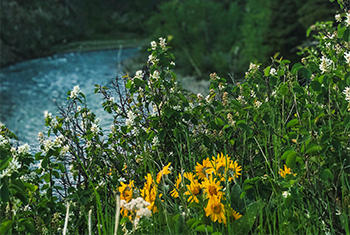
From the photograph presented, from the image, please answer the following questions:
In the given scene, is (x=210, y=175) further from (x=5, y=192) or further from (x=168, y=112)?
(x=5, y=192)

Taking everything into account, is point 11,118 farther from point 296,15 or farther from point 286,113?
point 286,113

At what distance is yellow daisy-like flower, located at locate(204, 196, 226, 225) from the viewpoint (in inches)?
54.0

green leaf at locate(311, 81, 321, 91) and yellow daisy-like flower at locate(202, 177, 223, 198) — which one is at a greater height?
green leaf at locate(311, 81, 321, 91)

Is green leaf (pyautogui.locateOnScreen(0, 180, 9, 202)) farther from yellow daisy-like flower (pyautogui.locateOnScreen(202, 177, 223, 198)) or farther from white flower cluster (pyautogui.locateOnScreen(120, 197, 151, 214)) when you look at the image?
yellow daisy-like flower (pyautogui.locateOnScreen(202, 177, 223, 198))

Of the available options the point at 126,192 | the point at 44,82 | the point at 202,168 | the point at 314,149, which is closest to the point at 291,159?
the point at 314,149

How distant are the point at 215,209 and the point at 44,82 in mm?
8956

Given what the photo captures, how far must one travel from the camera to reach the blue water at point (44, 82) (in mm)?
7289

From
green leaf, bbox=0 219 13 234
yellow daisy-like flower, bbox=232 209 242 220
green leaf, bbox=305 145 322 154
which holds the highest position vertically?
green leaf, bbox=305 145 322 154

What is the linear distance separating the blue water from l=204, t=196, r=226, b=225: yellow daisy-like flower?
4837mm

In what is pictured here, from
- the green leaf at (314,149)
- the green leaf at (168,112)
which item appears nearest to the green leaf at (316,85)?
the green leaf at (314,149)

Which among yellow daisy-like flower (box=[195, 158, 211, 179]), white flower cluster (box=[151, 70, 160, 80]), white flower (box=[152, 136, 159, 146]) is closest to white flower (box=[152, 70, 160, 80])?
white flower cluster (box=[151, 70, 160, 80])

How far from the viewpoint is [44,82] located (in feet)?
31.2

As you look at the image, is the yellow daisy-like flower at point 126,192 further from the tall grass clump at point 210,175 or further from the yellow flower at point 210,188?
the yellow flower at point 210,188

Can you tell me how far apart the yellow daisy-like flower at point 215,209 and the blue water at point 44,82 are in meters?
4.84
